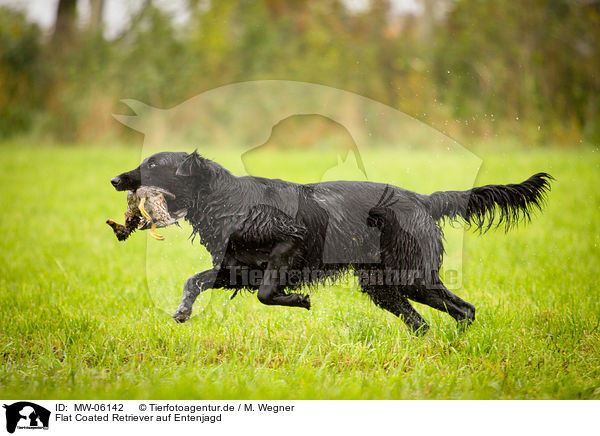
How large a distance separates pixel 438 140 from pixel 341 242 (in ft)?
6.10

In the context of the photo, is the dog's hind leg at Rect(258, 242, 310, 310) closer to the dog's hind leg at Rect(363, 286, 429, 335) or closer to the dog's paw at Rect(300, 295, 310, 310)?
the dog's paw at Rect(300, 295, 310, 310)

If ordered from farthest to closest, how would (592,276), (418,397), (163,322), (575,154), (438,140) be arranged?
1. (575,154)
2. (592,276)
3. (438,140)
4. (163,322)
5. (418,397)

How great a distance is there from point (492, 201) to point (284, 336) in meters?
1.86

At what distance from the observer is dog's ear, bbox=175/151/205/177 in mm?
3745

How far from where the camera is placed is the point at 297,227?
3.84m

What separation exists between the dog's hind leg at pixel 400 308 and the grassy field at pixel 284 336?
0.28 feet

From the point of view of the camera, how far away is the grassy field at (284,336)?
3.43 m

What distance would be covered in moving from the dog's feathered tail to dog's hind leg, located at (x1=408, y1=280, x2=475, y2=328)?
1.84ft

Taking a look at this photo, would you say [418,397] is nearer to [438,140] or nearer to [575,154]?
[438,140]

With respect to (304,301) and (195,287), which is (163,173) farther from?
(304,301)

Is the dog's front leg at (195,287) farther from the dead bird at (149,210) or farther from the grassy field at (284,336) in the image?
the dead bird at (149,210)

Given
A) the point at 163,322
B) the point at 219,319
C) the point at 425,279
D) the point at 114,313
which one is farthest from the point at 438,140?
the point at 114,313

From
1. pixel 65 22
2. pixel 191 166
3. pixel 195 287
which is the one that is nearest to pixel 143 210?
pixel 191 166
